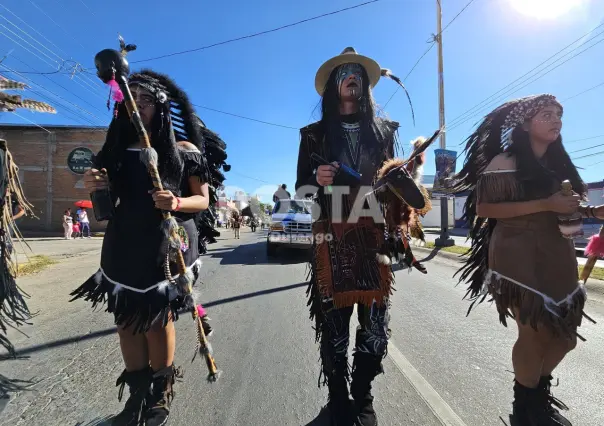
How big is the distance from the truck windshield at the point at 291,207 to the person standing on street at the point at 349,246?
8.75m

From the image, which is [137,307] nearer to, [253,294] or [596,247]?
[596,247]

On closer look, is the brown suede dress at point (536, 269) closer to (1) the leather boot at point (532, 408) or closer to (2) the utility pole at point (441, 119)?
(1) the leather boot at point (532, 408)

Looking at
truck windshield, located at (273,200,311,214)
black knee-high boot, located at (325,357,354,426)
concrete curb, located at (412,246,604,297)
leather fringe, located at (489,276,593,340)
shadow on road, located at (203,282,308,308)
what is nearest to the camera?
leather fringe, located at (489,276,593,340)

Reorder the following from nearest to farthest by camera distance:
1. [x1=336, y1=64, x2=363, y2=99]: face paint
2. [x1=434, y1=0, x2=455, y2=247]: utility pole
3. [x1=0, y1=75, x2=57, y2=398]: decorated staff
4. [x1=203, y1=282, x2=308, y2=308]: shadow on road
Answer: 1. [x1=0, y1=75, x2=57, y2=398]: decorated staff
2. [x1=336, y1=64, x2=363, y2=99]: face paint
3. [x1=203, y1=282, x2=308, y2=308]: shadow on road
4. [x1=434, y1=0, x2=455, y2=247]: utility pole

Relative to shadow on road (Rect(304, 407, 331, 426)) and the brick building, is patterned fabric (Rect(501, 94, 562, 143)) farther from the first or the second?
the brick building

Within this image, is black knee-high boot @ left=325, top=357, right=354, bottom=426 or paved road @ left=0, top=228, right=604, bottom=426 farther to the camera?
paved road @ left=0, top=228, right=604, bottom=426

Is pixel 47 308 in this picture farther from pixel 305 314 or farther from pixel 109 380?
pixel 305 314

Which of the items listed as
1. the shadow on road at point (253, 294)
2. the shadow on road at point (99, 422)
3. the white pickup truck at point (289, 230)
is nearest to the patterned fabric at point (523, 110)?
the shadow on road at point (99, 422)

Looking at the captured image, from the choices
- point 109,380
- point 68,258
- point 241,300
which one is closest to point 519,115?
point 109,380

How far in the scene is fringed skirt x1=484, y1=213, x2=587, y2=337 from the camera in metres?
1.69

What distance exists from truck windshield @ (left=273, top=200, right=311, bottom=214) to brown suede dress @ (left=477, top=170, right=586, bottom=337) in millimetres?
9111

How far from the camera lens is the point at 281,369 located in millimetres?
2943

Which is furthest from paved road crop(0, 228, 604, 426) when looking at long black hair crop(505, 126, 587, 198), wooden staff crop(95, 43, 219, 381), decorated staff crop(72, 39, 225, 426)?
long black hair crop(505, 126, 587, 198)

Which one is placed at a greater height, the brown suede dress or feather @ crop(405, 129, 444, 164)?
feather @ crop(405, 129, 444, 164)
